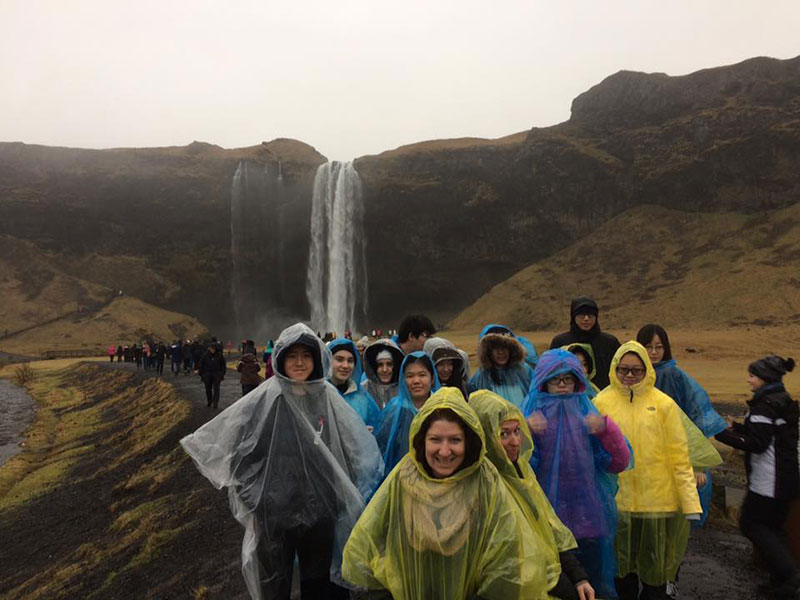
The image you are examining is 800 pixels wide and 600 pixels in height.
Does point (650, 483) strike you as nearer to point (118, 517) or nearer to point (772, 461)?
point (772, 461)

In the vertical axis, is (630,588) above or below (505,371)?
below

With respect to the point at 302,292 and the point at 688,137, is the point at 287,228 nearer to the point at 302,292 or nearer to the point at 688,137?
the point at 302,292

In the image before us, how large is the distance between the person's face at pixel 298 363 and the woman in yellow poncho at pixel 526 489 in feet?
3.95

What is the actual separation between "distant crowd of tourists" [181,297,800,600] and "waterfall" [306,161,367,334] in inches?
1912

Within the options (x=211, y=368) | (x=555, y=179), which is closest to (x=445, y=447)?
(x=211, y=368)

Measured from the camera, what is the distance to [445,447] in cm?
222

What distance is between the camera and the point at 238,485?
10.3 ft

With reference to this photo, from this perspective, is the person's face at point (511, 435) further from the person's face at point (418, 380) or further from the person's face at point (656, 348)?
the person's face at point (656, 348)

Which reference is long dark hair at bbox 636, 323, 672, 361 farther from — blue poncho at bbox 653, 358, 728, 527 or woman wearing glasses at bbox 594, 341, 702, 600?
woman wearing glasses at bbox 594, 341, 702, 600

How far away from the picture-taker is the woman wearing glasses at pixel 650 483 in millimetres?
3408

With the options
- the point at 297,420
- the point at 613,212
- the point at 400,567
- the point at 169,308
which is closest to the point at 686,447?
the point at 400,567

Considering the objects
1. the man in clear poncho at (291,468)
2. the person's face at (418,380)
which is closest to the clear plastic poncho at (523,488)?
the person's face at (418,380)

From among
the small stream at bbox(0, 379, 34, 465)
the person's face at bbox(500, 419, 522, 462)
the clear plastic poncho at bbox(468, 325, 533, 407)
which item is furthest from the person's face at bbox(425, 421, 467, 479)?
the small stream at bbox(0, 379, 34, 465)

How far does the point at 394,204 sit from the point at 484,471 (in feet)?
170
